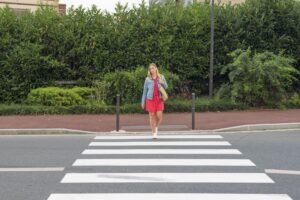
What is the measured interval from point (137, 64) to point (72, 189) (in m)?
13.4

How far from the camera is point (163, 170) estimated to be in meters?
9.61

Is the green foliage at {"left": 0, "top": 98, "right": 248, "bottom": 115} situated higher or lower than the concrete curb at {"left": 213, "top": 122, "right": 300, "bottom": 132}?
higher

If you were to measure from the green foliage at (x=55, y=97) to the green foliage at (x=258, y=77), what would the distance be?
5385 millimetres

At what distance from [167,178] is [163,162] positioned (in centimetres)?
149

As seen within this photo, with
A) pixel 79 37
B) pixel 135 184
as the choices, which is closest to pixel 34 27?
pixel 79 37

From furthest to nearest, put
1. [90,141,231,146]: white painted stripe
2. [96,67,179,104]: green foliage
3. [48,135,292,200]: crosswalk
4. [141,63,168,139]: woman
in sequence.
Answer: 1. [96,67,179,104]: green foliage
2. [141,63,168,139]: woman
3. [90,141,231,146]: white painted stripe
4. [48,135,292,200]: crosswalk

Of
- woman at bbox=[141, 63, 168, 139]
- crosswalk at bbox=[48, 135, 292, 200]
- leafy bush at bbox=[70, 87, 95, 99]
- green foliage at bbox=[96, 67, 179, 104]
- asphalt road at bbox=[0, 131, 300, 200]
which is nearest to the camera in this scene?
crosswalk at bbox=[48, 135, 292, 200]

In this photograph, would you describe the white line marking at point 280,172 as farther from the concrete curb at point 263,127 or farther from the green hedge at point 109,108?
the green hedge at point 109,108

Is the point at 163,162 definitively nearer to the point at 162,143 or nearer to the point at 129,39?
the point at 162,143

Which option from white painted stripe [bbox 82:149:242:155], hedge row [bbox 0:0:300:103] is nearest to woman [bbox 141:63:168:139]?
white painted stripe [bbox 82:149:242:155]

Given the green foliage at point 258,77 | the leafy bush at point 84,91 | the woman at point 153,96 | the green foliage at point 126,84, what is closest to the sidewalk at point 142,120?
the green foliage at point 258,77

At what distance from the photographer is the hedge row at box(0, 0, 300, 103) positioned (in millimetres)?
21094

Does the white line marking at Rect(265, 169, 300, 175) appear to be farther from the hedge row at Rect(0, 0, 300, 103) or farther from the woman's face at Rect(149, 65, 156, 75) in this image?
the hedge row at Rect(0, 0, 300, 103)

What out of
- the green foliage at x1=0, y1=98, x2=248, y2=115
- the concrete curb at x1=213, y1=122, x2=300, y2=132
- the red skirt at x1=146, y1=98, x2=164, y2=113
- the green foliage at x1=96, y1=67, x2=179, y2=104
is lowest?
the concrete curb at x1=213, y1=122, x2=300, y2=132
